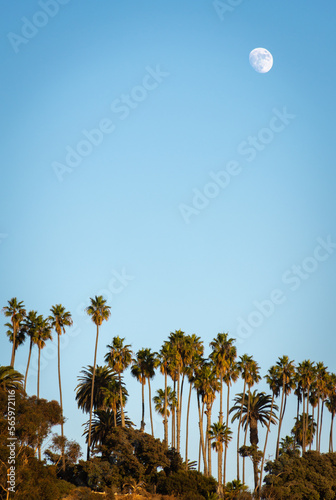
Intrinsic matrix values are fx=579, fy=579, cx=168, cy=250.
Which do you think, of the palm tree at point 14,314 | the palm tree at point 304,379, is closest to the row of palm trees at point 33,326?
the palm tree at point 14,314

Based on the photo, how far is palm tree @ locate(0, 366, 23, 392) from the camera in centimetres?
5925

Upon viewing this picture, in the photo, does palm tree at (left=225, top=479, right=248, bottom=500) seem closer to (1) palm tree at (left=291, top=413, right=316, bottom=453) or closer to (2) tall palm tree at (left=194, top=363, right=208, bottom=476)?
(2) tall palm tree at (left=194, top=363, right=208, bottom=476)

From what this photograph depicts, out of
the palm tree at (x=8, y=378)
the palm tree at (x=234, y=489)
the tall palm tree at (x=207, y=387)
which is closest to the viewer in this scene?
the palm tree at (x=8, y=378)

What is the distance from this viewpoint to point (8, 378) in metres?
59.9

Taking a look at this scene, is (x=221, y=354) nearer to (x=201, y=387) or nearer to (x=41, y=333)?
(x=201, y=387)

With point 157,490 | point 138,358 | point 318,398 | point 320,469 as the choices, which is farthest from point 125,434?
point 318,398

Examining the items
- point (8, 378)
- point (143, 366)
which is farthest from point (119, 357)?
point (8, 378)

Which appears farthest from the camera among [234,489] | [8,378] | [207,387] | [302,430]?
[302,430]

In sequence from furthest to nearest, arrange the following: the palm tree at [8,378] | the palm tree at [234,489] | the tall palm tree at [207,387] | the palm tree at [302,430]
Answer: the palm tree at [302,430]
the tall palm tree at [207,387]
the palm tree at [234,489]
the palm tree at [8,378]

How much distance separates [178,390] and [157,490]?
18293mm

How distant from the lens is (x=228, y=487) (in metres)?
74.6

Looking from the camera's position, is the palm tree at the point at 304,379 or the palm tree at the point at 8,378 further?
the palm tree at the point at 304,379

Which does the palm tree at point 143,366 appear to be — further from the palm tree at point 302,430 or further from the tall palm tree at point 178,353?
the palm tree at point 302,430

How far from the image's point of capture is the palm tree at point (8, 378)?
59250mm
